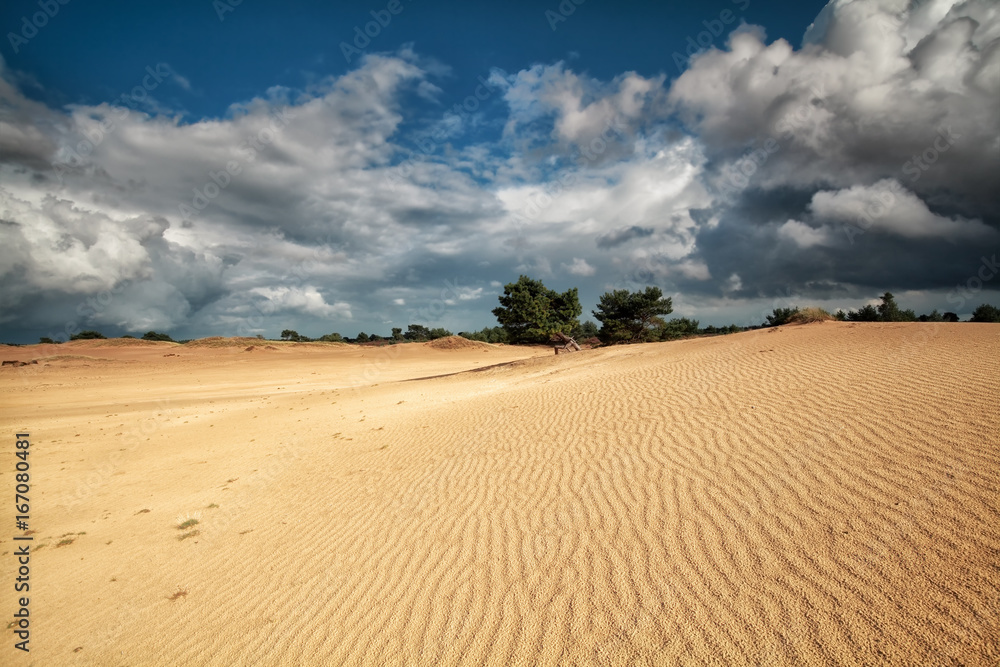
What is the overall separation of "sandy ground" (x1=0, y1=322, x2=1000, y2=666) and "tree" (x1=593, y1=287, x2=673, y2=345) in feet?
97.2

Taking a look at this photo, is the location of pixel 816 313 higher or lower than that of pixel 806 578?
higher

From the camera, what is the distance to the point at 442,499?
634 centimetres

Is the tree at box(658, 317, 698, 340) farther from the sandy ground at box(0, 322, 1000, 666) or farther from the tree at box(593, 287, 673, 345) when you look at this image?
the sandy ground at box(0, 322, 1000, 666)

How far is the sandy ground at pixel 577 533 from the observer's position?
10.5 feet

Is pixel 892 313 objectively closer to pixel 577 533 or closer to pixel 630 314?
pixel 630 314

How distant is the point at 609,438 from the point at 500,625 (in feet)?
15.3

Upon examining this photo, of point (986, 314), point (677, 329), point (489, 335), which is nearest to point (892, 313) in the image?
point (986, 314)

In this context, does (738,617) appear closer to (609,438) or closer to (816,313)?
(609,438)

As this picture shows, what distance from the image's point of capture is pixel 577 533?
15.5 feet

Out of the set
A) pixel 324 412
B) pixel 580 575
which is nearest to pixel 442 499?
pixel 580 575

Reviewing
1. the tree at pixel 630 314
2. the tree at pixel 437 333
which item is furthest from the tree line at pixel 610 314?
the tree at pixel 437 333

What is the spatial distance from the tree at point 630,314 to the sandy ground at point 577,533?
2964 cm

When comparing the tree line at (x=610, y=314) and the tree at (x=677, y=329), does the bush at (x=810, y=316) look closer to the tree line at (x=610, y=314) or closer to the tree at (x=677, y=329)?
the tree line at (x=610, y=314)

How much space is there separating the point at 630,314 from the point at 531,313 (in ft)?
44.5
